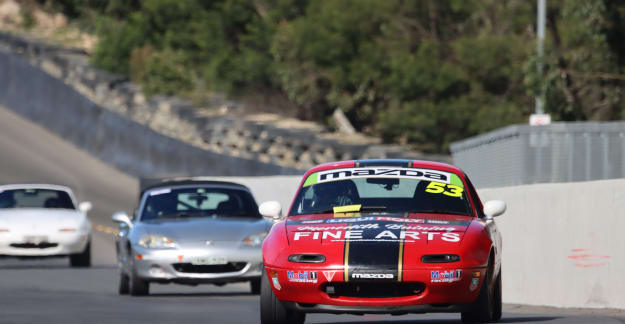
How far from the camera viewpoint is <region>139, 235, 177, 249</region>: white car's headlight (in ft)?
55.3

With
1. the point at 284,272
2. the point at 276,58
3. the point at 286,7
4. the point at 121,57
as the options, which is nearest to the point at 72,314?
the point at 284,272

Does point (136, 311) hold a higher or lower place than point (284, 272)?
lower

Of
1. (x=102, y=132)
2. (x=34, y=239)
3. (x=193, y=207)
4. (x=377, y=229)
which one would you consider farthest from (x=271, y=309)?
(x=102, y=132)

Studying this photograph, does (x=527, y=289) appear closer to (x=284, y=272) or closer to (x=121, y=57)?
(x=284, y=272)

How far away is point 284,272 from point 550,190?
16.0ft

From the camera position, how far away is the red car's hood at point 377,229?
10.8 m

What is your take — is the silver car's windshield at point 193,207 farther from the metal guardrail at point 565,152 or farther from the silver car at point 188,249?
the metal guardrail at point 565,152

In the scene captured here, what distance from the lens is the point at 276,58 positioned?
53844mm

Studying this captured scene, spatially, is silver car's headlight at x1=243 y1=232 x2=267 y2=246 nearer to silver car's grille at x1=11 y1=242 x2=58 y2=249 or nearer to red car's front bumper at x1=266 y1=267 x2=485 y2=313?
red car's front bumper at x1=266 y1=267 x2=485 y2=313

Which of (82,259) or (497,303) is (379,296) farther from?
(82,259)

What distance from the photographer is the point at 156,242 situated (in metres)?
17.0

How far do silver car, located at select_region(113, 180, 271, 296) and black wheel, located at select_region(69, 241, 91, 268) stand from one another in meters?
5.11

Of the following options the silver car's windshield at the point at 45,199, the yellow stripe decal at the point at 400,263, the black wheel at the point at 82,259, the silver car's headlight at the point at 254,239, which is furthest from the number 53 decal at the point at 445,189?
the silver car's windshield at the point at 45,199

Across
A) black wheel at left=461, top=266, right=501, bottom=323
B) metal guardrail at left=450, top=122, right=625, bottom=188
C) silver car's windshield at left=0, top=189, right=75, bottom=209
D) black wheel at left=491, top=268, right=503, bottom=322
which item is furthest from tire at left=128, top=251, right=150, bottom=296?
metal guardrail at left=450, top=122, right=625, bottom=188
